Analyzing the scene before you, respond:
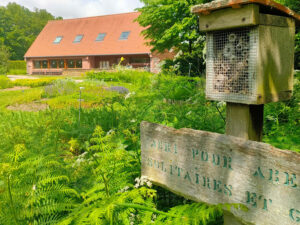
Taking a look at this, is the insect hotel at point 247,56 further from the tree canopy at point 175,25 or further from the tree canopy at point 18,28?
the tree canopy at point 18,28

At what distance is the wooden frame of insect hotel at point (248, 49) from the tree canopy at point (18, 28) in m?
47.9

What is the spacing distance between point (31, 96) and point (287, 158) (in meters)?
10.3

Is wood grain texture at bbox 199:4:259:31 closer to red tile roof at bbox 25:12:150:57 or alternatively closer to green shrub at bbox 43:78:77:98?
green shrub at bbox 43:78:77:98

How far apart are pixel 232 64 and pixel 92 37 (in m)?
28.7

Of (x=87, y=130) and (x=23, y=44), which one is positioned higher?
(x=23, y=44)

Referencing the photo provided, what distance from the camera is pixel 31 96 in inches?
400

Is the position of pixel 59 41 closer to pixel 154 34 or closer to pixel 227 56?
pixel 154 34

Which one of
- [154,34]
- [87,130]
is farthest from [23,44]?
[87,130]

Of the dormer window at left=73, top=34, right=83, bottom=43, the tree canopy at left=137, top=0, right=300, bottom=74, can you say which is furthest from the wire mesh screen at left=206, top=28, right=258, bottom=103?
the dormer window at left=73, top=34, right=83, bottom=43

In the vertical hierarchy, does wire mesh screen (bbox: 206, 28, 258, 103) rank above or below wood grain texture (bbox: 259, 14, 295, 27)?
below

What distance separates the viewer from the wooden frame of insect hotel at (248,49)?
179 centimetres

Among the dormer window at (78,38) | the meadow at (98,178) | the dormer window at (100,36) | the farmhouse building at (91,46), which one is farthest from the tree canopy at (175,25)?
the dormer window at (78,38)

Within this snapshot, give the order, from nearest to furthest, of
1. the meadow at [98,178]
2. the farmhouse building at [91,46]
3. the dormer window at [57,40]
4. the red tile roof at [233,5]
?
the meadow at [98,178]
the red tile roof at [233,5]
the farmhouse building at [91,46]
the dormer window at [57,40]

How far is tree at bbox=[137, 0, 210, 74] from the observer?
12758 millimetres
